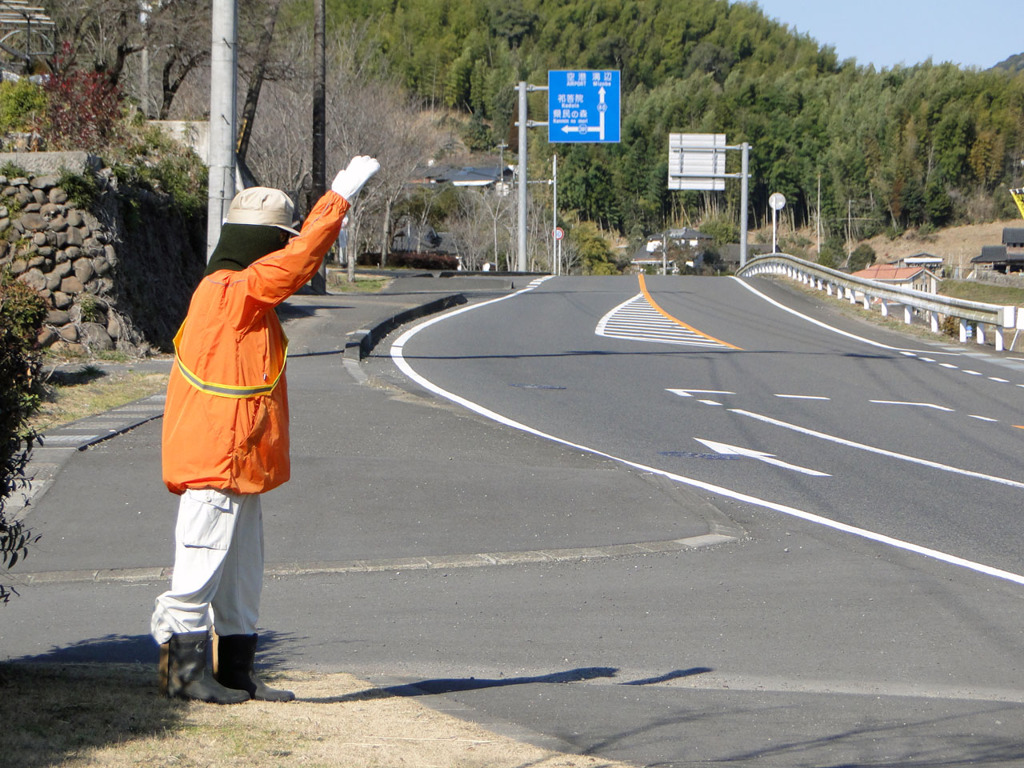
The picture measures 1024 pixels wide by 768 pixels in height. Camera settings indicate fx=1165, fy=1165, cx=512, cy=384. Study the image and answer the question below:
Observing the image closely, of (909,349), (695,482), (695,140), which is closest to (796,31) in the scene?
(695,140)

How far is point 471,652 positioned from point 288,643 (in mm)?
842

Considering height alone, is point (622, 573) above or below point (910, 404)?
below

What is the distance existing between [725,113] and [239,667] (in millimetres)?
127600

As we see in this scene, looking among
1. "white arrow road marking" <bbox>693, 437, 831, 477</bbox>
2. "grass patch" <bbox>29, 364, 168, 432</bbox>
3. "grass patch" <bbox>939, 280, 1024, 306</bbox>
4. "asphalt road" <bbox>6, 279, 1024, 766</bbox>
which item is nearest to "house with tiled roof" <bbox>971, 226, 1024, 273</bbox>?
"grass patch" <bbox>939, 280, 1024, 306</bbox>

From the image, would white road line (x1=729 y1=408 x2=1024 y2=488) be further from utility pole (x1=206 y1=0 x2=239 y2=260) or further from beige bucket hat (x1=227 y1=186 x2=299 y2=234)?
beige bucket hat (x1=227 y1=186 x2=299 y2=234)

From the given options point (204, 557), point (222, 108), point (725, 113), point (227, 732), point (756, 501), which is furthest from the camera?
point (725, 113)

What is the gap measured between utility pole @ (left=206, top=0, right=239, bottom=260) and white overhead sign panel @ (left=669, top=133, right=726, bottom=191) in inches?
1785

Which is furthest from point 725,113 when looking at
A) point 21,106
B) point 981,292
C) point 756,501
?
point 756,501

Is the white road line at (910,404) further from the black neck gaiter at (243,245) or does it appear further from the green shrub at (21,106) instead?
the green shrub at (21,106)

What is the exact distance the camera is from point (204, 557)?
3.98 m

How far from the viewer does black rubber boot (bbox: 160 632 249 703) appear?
13.1 ft

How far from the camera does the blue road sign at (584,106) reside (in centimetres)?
4297

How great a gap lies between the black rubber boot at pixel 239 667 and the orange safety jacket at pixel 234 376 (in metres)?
0.59

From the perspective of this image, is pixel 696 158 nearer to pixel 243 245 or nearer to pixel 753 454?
pixel 753 454
